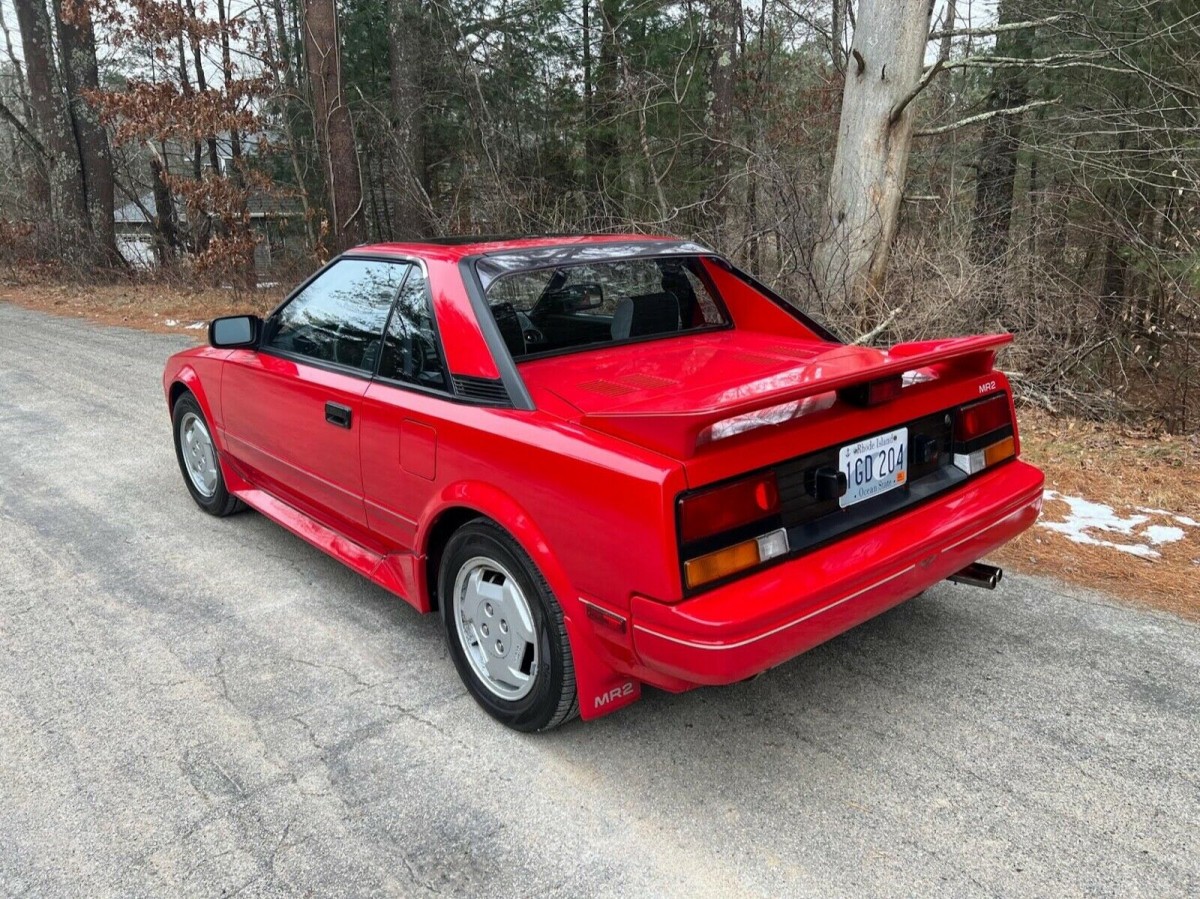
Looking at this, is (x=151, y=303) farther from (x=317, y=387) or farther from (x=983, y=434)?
(x=983, y=434)

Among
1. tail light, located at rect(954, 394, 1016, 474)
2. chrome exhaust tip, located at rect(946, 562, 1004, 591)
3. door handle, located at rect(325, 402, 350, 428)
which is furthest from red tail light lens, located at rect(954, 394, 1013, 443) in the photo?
door handle, located at rect(325, 402, 350, 428)

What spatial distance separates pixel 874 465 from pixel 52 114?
81.7 feet

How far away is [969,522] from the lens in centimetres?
281

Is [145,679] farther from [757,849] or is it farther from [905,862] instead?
[905,862]

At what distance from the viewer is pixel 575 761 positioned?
8.84 feet

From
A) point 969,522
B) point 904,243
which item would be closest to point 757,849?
point 969,522

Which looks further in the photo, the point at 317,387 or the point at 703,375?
the point at 317,387

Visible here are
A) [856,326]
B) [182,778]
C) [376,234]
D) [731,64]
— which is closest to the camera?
[182,778]

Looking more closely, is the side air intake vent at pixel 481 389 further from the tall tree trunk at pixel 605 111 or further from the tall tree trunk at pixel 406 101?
the tall tree trunk at pixel 605 111

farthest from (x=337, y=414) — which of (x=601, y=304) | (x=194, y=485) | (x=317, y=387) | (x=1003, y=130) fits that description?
(x=1003, y=130)

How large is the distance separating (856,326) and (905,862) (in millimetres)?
6105

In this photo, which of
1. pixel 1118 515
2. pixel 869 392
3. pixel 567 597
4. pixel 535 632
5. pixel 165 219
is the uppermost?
pixel 165 219

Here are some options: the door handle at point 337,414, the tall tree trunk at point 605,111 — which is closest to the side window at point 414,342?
the door handle at point 337,414

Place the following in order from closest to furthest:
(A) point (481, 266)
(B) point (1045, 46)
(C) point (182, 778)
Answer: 1. (C) point (182, 778)
2. (A) point (481, 266)
3. (B) point (1045, 46)
